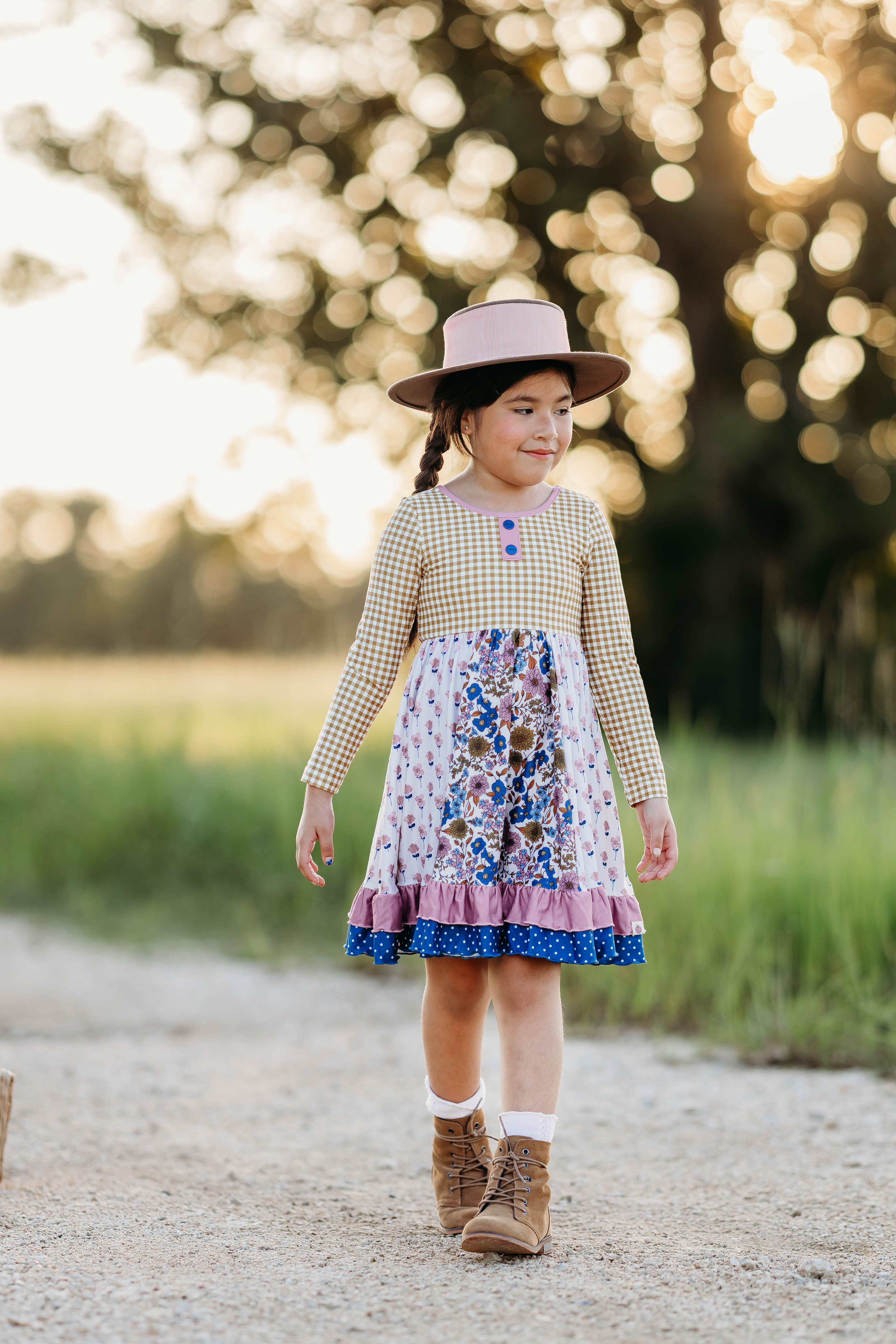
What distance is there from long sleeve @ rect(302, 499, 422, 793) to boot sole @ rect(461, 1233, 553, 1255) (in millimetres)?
740

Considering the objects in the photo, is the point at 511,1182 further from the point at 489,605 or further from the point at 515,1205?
the point at 489,605

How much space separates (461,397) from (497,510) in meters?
0.21

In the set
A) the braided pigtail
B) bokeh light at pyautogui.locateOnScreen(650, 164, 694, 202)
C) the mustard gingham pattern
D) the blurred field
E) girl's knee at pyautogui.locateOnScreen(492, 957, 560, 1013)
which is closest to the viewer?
girl's knee at pyautogui.locateOnScreen(492, 957, 560, 1013)

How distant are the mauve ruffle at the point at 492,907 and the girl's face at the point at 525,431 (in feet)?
2.29

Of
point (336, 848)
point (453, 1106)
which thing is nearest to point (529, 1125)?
point (453, 1106)

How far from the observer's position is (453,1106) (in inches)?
A: 86.8

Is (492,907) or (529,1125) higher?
(492,907)

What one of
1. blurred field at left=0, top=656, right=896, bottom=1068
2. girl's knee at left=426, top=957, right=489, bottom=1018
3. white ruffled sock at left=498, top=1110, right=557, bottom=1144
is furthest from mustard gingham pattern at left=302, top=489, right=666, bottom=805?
blurred field at left=0, top=656, right=896, bottom=1068

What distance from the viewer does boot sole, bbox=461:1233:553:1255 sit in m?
1.97

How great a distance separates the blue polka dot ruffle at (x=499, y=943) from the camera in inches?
79.4

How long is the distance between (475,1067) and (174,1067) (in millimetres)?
1635

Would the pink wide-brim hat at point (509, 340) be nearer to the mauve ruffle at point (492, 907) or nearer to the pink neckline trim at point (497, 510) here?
the pink neckline trim at point (497, 510)

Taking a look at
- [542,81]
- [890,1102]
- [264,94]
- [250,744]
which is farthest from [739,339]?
[890,1102]

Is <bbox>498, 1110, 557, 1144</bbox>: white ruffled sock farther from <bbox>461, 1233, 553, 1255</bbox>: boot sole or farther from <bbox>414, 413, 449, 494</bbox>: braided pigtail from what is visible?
<bbox>414, 413, 449, 494</bbox>: braided pigtail
